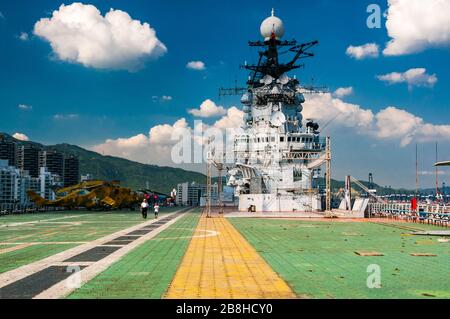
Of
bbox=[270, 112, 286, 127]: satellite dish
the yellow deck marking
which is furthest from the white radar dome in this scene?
the yellow deck marking

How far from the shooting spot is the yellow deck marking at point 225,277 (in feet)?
32.9

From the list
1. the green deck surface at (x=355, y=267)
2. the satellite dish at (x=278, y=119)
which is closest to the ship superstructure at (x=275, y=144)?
the satellite dish at (x=278, y=119)

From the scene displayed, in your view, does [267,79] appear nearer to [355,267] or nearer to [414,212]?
[414,212]

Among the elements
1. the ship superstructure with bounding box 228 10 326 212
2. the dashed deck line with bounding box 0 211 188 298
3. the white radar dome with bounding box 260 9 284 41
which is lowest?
the dashed deck line with bounding box 0 211 188 298

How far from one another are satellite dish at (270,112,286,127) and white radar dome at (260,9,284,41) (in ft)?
56.2

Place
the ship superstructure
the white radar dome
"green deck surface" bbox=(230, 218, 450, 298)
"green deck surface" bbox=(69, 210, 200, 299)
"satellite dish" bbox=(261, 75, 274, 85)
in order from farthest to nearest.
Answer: the white radar dome
"satellite dish" bbox=(261, 75, 274, 85)
the ship superstructure
"green deck surface" bbox=(230, 218, 450, 298)
"green deck surface" bbox=(69, 210, 200, 299)

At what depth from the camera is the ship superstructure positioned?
218 ft

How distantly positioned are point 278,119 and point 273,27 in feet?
64.6

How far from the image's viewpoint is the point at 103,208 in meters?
70.7

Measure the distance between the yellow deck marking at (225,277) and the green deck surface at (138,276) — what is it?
0.34 metres

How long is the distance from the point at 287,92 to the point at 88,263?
63.7m

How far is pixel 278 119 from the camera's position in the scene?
69.5 m

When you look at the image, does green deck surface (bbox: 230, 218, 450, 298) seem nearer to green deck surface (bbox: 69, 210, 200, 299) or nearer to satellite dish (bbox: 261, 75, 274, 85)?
green deck surface (bbox: 69, 210, 200, 299)
